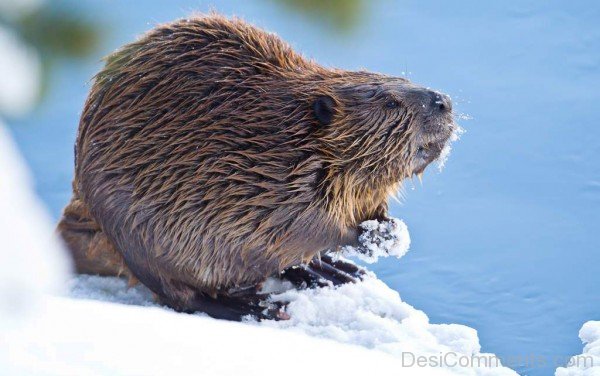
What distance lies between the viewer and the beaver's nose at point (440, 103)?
3.22 metres

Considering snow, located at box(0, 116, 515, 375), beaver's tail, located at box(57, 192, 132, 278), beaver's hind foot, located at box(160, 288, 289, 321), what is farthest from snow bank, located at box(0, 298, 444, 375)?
beaver's tail, located at box(57, 192, 132, 278)

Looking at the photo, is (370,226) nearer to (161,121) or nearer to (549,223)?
(161,121)

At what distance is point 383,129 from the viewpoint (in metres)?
3.23

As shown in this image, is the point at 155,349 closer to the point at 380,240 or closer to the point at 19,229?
the point at 19,229

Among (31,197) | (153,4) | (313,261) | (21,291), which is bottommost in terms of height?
(21,291)

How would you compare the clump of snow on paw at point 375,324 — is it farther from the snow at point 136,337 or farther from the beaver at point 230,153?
the beaver at point 230,153

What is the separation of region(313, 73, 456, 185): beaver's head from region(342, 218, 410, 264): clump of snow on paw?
0.54 ft

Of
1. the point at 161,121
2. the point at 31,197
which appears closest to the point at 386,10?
the point at 161,121

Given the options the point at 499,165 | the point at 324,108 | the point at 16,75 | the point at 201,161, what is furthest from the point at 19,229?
the point at 499,165

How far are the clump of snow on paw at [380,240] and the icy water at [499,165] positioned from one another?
1.21ft

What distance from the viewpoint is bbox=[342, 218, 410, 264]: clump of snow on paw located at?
3309mm

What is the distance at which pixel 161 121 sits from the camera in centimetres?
319

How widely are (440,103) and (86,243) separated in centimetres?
134

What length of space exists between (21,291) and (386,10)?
16.3 ft
